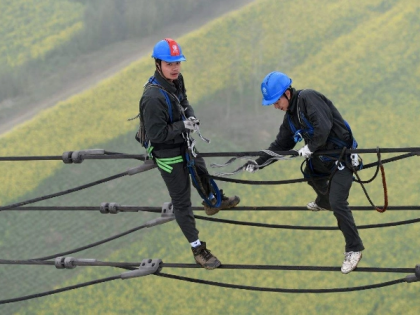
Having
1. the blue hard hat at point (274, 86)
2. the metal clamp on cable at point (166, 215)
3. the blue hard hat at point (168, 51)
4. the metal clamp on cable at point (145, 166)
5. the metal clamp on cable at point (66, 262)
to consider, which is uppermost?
the blue hard hat at point (168, 51)

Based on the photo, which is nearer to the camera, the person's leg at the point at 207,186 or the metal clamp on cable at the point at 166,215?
the person's leg at the point at 207,186

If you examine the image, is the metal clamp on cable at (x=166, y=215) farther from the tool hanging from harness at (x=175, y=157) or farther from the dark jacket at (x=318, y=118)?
the dark jacket at (x=318, y=118)

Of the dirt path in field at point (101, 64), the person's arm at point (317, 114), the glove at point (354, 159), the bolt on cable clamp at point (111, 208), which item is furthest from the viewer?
the dirt path in field at point (101, 64)

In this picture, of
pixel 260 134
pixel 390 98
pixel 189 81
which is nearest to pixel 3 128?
pixel 189 81

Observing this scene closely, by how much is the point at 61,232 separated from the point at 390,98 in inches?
784

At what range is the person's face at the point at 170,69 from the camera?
6.53 metres

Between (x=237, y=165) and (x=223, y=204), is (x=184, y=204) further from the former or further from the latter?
(x=237, y=165)

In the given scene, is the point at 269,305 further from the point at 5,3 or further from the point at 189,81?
the point at 5,3

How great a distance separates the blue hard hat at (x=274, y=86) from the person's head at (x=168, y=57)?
101 cm

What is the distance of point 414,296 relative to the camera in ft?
79.7

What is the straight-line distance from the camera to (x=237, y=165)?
31.0 meters

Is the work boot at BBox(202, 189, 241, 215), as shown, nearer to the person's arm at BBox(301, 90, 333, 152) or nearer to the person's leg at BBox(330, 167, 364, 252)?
the person's leg at BBox(330, 167, 364, 252)

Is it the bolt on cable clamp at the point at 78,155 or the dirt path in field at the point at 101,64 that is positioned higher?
the dirt path in field at the point at 101,64

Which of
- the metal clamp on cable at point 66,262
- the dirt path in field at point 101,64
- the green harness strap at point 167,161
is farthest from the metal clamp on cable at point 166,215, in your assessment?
the dirt path in field at point 101,64
